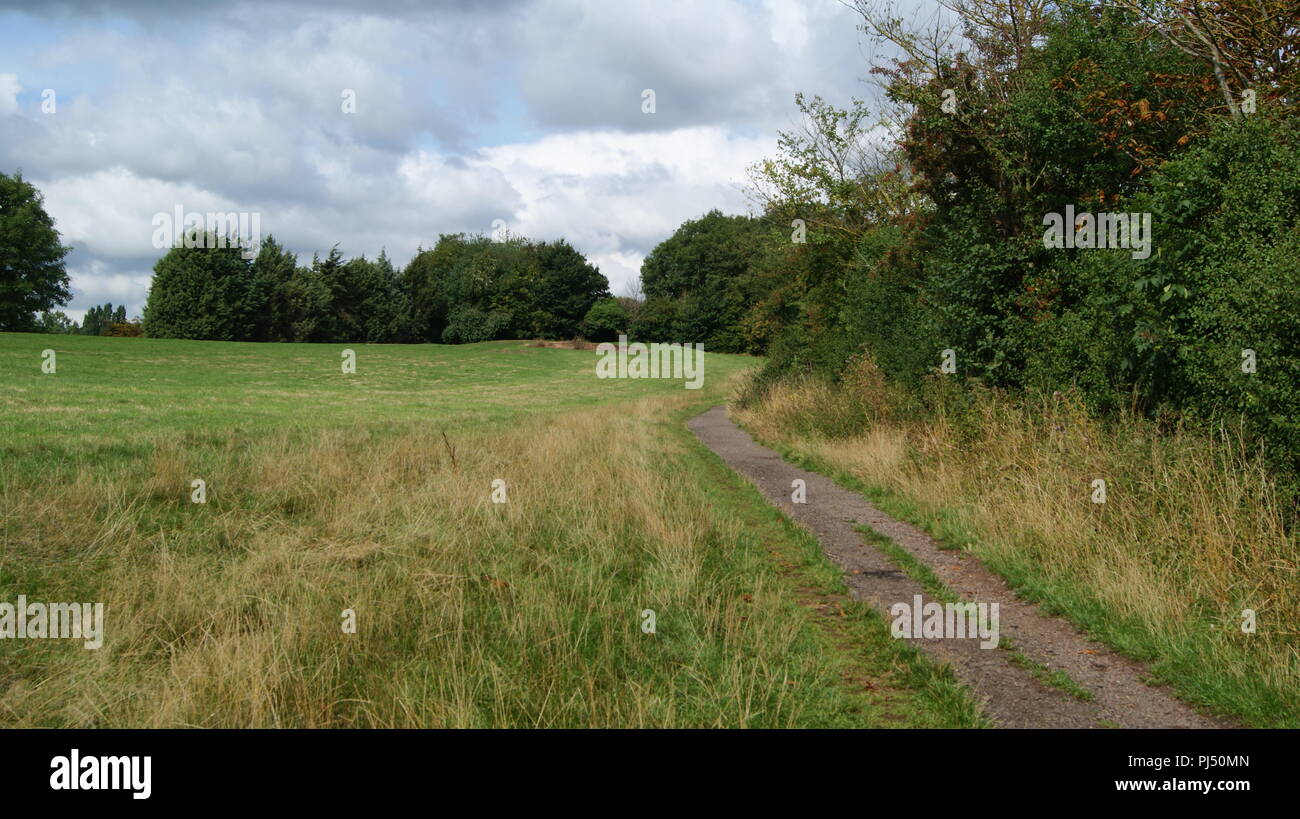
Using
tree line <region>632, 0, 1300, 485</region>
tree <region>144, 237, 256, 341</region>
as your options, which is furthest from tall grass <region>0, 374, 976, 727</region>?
tree <region>144, 237, 256, 341</region>

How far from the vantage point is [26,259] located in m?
68.8

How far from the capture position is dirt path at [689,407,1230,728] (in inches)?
Result: 173

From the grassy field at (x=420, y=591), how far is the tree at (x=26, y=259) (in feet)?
230

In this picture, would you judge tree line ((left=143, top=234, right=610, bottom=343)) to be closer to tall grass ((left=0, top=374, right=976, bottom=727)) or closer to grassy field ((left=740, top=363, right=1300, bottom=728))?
tall grass ((left=0, top=374, right=976, bottom=727))

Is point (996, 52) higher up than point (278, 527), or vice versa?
point (996, 52)

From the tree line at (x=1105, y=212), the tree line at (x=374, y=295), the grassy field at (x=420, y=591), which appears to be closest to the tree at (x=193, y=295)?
the tree line at (x=374, y=295)

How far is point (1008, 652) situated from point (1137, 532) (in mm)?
2513

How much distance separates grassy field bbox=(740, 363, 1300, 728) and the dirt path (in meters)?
0.18

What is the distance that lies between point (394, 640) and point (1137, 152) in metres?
12.2

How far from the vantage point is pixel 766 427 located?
21.3 meters

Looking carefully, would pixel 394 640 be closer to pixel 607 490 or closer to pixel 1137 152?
pixel 607 490

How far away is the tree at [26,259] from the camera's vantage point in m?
67.2

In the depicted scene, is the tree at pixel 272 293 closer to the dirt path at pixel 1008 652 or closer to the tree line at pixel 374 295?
the tree line at pixel 374 295
